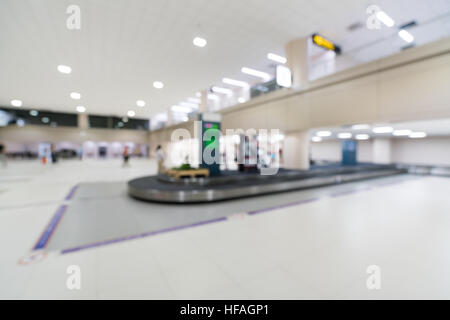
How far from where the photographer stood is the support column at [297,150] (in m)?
10.1

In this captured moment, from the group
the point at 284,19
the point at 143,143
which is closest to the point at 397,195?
the point at 284,19

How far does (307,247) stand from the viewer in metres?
2.95

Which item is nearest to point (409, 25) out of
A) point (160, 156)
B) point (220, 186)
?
point (220, 186)

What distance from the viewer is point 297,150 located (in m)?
10.3

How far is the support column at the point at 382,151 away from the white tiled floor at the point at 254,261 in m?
15.2

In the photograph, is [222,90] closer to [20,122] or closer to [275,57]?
[275,57]

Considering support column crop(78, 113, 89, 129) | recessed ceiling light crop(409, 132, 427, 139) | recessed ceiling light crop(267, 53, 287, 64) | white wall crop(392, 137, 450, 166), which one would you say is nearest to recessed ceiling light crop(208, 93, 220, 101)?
recessed ceiling light crop(267, 53, 287, 64)

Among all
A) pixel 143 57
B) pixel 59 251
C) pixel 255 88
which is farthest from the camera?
pixel 255 88

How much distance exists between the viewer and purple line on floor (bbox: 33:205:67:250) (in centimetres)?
296

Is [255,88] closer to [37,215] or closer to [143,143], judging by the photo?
[37,215]

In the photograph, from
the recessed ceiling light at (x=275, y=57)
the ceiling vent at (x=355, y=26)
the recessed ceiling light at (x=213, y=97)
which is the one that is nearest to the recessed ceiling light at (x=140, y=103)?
the recessed ceiling light at (x=213, y=97)

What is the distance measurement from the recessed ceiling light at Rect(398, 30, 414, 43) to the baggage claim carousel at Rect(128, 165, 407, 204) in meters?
6.73

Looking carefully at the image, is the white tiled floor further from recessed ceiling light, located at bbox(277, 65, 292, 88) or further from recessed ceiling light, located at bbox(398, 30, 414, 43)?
recessed ceiling light, located at bbox(398, 30, 414, 43)

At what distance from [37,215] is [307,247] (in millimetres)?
5633
